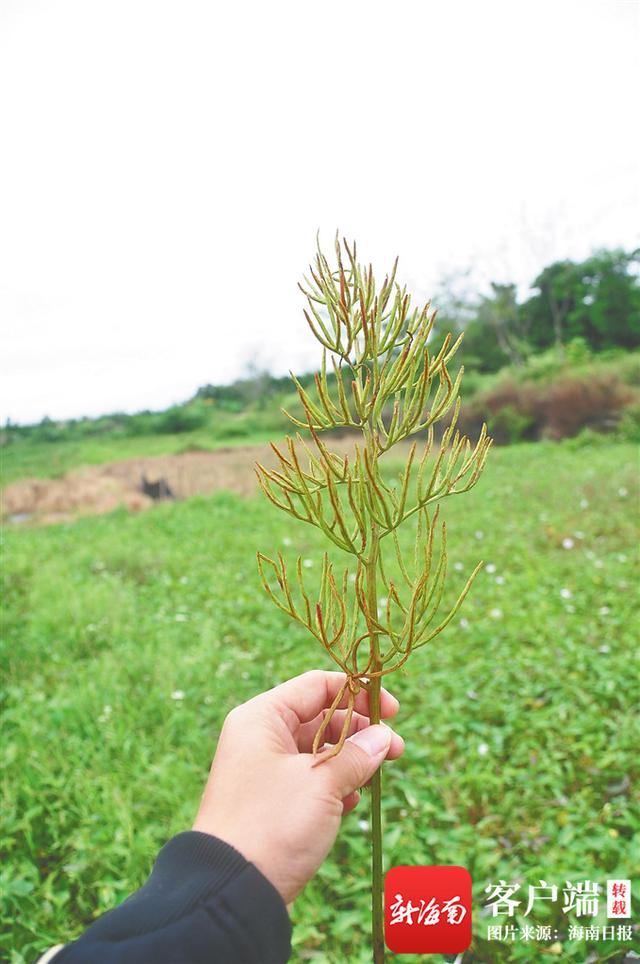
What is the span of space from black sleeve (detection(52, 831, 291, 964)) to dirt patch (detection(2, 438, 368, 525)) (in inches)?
166

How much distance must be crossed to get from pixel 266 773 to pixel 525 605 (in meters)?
2.74

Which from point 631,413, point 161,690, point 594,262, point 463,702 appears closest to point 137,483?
point 161,690

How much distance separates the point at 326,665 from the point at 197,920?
2230mm

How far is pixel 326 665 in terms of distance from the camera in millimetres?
2734

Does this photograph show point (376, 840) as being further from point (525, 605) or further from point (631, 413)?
point (631, 413)

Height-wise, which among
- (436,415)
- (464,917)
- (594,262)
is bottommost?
(464,917)

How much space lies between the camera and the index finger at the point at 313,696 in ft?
2.38

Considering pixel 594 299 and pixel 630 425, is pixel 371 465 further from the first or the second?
pixel 594 299

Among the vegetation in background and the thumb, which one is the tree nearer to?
the vegetation in background

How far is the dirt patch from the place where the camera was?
5133 millimetres

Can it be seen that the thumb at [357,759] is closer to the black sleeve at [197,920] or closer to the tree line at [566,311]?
the black sleeve at [197,920]

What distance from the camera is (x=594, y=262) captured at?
12859 millimetres

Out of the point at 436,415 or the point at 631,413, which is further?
the point at 631,413

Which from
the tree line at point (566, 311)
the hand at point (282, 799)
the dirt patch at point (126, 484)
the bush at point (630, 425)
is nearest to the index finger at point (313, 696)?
the hand at point (282, 799)
